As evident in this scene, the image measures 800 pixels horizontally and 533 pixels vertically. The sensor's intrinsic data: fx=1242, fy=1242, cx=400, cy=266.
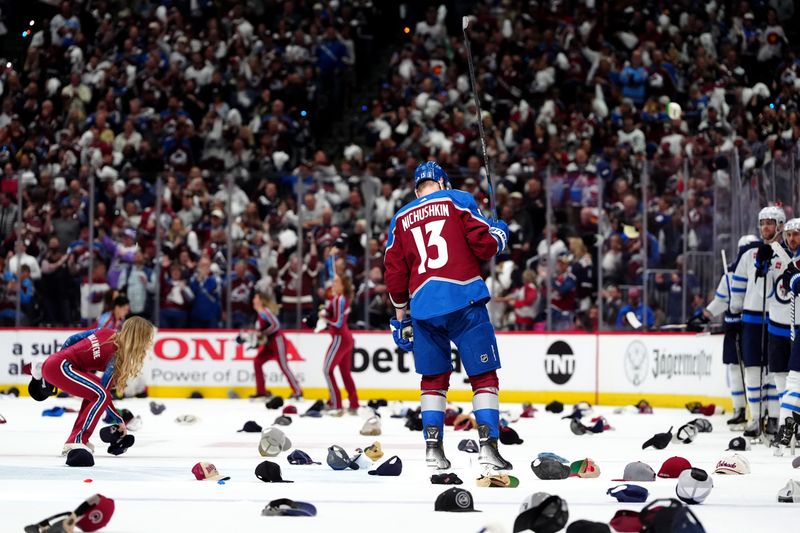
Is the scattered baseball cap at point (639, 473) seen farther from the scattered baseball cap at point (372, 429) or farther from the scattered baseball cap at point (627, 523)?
the scattered baseball cap at point (372, 429)

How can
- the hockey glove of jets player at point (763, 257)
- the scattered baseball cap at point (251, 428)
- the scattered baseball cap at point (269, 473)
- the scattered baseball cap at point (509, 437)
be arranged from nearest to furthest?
the scattered baseball cap at point (269, 473) < the scattered baseball cap at point (509, 437) < the hockey glove of jets player at point (763, 257) < the scattered baseball cap at point (251, 428)

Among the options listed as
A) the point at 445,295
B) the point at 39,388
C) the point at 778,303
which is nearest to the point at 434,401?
the point at 445,295

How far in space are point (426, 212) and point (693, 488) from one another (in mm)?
2607

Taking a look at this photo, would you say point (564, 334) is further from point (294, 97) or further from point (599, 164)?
point (294, 97)

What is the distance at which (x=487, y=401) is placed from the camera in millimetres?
7891

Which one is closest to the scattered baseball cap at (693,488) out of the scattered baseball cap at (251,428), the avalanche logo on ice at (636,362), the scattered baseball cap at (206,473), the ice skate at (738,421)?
the scattered baseball cap at (206,473)

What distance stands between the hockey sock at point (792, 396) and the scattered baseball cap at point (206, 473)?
187 inches

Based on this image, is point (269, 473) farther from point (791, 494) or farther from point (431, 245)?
point (791, 494)

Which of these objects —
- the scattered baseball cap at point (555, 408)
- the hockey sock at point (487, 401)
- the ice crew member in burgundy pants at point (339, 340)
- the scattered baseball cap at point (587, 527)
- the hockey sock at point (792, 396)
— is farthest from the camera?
the scattered baseball cap at point (555, 408)

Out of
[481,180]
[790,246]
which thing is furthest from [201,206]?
[790,246]

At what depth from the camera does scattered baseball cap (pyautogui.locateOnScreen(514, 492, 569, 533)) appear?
17.3 ft

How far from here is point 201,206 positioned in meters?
17.2

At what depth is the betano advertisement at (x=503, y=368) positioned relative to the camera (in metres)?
16.3

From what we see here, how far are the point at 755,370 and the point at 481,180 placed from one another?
6.14 meters
